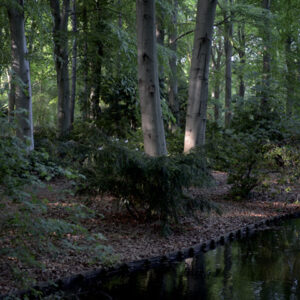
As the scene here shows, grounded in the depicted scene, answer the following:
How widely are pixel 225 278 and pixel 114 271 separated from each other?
151 centimetres

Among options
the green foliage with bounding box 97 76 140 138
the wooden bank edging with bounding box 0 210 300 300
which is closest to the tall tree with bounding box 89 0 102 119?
the green foliage with bounding box 97 76 140 138

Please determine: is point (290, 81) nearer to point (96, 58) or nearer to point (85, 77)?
point (96, 58)

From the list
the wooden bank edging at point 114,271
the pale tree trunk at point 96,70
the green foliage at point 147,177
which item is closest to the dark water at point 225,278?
the wooden bank edging at point 114,271

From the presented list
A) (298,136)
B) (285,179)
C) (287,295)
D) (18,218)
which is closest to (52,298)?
(18,218)

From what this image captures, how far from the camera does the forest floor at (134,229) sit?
470 cm

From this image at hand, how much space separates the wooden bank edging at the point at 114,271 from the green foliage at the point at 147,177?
683 mm

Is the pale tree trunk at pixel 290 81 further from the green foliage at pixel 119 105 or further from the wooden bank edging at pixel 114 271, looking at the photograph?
the wooden bank edging at pixel 114 271

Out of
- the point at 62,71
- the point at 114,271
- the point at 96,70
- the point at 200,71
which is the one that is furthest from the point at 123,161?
the point at 96,70

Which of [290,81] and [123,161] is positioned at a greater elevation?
[290,81]

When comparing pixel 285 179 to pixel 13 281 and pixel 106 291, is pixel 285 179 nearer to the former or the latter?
pixel 106 291

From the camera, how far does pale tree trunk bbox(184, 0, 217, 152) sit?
8.13 metres

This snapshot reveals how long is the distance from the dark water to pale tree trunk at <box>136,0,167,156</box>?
240 centimetres

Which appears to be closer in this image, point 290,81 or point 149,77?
point 149,77

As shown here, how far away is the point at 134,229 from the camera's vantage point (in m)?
6.50
